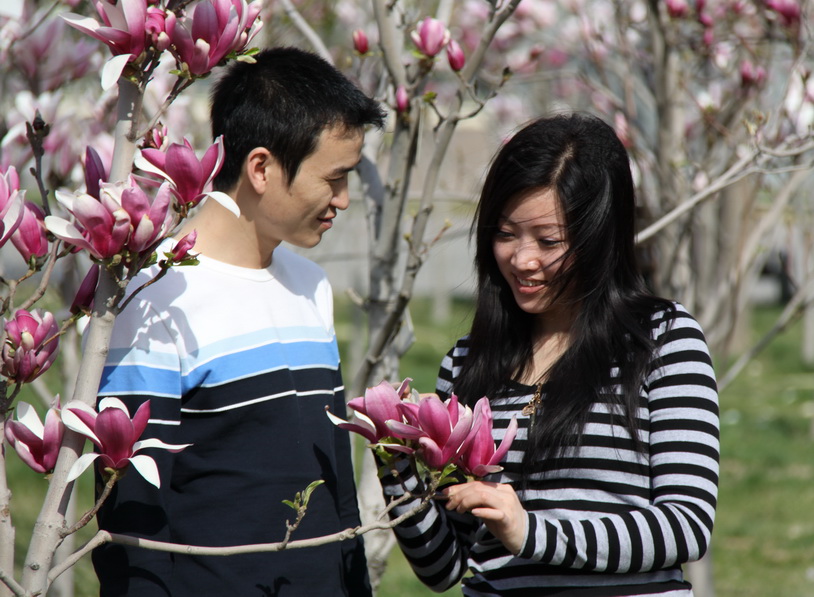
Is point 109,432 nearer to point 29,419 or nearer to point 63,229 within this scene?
point 29,419

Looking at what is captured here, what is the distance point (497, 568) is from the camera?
1.62m

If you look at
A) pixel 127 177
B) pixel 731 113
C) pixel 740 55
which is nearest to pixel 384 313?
pixel 127 177

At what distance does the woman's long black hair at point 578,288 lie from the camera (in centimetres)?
158

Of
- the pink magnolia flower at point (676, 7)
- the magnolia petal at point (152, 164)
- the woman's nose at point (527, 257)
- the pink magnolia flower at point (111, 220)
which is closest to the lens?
the pink magnolia flower at point (111, 220)

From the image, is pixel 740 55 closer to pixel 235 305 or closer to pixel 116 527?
pixel 235 305

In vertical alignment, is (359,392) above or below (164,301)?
above

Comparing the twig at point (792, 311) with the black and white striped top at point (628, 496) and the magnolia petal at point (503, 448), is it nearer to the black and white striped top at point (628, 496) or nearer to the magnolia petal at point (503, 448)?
the black and white striped top at point (628, 496)

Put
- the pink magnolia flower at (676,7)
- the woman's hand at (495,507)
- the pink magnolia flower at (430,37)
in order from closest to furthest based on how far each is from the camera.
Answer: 1. the woman's hand at (495,507)
2. the pink magnolia flower at (430,37)
3. the pink magnolia flower at (676,7)

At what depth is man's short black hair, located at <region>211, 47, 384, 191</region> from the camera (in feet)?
5.52

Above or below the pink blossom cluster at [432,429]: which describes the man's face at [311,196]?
above

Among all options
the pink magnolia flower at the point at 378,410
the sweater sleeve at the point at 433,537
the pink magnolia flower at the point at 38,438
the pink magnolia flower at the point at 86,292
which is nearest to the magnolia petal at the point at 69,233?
the pink magnolia flower at the point at 86,292

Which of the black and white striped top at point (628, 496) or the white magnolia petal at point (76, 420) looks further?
the black and white striped top at point (628, 496)

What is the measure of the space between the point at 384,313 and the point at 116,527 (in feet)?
2.95

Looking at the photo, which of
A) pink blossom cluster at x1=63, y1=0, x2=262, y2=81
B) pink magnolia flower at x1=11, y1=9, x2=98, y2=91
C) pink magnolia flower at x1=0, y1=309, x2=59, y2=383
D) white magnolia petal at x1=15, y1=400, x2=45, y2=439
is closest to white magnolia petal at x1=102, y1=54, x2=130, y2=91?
pink blossom cluster at x1=63, y1=0, x2=262, y2=81
